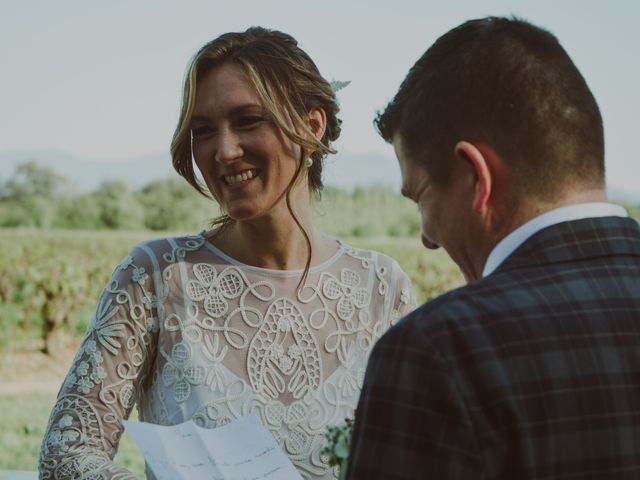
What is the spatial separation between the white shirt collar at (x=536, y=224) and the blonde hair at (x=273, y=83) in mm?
1750

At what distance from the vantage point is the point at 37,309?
38.3ft

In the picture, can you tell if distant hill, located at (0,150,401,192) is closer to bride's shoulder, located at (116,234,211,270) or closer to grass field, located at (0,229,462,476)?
bride's shoulder, located at (116,234,211,270)

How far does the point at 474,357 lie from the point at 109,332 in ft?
6.11

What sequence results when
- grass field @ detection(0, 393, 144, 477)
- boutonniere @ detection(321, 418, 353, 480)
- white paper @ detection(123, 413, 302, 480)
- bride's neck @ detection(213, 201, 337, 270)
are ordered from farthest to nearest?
grass field @ detection(0, 393, 144, 477)
bride's neck @ detection(213, 201, 337, 270)
white paper @ detection(123, 413, 302, 480)
boutonniere @ detection(321, 418, 353, 480)

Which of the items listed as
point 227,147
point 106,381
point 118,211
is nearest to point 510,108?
point 227,147

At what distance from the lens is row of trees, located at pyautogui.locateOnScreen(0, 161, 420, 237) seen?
19984 mm

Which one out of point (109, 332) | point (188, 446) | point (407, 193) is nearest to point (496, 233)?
point (407, 193)

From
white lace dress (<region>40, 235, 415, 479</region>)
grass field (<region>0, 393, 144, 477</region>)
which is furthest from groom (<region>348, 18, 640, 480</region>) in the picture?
grass field (<region>0, 393, 144, 477</region>)

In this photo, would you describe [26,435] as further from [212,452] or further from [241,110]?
[212,452]

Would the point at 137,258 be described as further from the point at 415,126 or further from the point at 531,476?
the point at 531,476

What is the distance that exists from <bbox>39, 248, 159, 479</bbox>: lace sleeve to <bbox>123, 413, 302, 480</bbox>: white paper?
0.30 metres

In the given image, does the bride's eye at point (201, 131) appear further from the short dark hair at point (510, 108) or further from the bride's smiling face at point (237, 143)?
the short dark hair at point (510, 108)

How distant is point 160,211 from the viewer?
20.7 metres

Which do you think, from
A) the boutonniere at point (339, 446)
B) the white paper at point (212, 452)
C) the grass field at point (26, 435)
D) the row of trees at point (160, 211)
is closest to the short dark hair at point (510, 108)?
the boutonniere at point (339, 446)
